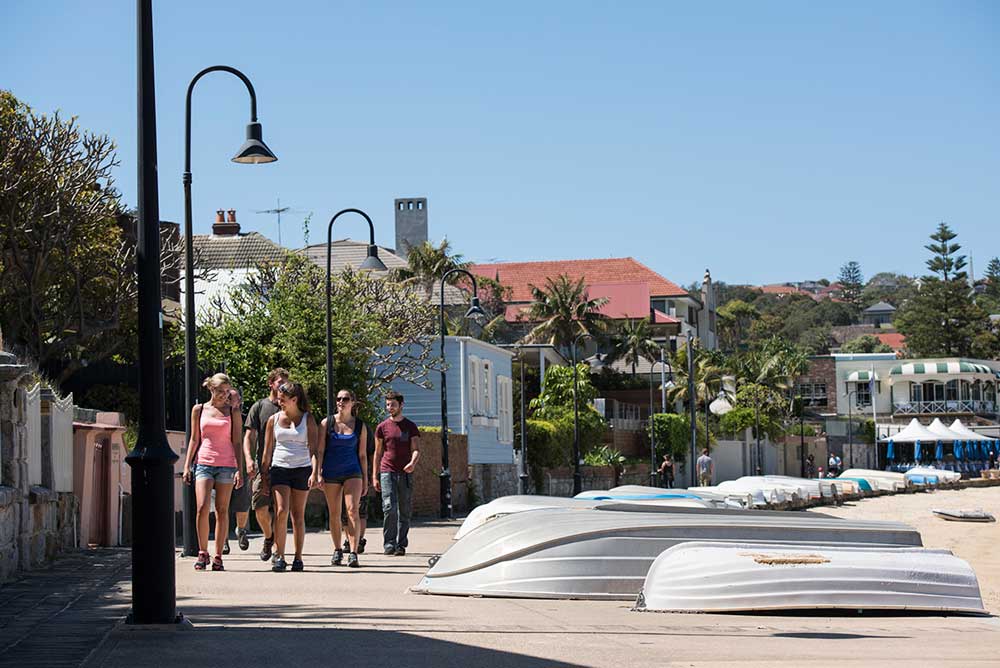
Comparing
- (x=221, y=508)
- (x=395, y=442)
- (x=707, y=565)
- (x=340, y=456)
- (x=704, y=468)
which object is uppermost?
(x=395, y=442)

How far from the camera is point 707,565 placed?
1051 centimetres

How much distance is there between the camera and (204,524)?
42.3 ft

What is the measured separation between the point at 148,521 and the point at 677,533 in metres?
5.40

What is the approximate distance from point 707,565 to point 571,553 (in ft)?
4.57

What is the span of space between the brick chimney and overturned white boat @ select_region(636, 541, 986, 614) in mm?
49756

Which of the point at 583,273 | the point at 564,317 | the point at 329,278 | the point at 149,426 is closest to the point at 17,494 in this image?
the point at 149,426

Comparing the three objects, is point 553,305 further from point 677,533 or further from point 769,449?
point 677,533

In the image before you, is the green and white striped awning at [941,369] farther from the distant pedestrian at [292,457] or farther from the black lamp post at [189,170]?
the distant pedestrian at [292,457]

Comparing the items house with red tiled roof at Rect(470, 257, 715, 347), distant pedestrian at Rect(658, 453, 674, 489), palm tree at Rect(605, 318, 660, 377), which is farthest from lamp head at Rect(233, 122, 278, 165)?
house with red tiled roof at Rect(470, 257, 715, 347)

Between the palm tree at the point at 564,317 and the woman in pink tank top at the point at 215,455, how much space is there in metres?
66.0

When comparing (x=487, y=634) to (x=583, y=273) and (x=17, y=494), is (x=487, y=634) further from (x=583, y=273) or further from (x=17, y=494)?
(x=583, y=273)

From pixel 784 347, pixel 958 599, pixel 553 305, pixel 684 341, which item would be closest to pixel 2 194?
pixel 958 599

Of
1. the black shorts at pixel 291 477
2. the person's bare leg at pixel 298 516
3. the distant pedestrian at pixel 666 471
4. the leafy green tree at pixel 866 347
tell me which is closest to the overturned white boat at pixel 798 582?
the person's bare leg at pixel 298 516

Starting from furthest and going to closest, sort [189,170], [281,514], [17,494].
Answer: [189,170]
[281,514]
[17,494]
